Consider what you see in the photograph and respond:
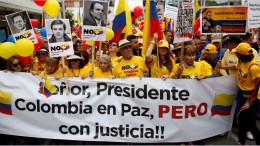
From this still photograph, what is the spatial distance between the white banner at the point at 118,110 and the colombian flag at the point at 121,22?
5.93 ft

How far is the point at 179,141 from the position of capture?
15.6ft

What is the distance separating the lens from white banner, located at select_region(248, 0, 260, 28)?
528cm

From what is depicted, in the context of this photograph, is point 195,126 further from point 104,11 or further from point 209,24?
point 104,11

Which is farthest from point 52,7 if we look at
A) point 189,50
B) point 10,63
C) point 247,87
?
point 247,87

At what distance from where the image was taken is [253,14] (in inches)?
210

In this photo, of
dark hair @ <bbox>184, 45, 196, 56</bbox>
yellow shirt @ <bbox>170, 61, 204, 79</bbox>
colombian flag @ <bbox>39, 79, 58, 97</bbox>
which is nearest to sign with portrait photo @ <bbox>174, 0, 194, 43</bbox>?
dark hair @ <bbox>184, 45, 196, 56</bbox>

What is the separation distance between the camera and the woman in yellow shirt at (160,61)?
494 cm

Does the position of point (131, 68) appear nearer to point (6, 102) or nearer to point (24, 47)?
point (24, 47)

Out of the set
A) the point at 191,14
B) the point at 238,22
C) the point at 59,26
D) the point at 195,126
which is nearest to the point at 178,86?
the point at 195,126

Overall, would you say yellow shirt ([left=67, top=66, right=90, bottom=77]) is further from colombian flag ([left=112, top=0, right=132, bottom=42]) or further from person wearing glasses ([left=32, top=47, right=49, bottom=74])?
colombian flag ([left=112, top=0, right=132, bottom=42])

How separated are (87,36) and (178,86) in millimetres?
1598

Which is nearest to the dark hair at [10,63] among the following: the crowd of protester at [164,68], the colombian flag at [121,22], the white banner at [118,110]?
the crowd of protester at [164,68]

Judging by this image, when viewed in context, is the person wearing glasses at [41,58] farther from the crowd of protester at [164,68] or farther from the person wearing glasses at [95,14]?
the person wearing glasses at [95,14]

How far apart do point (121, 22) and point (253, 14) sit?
246 centimetres
